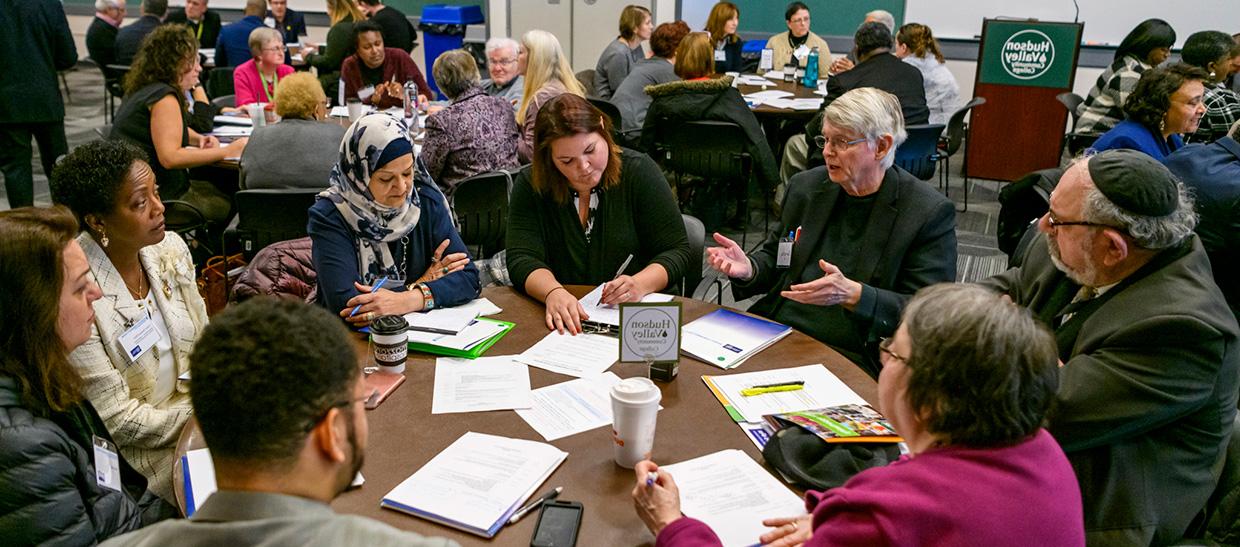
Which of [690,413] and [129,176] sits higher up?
[129,176]

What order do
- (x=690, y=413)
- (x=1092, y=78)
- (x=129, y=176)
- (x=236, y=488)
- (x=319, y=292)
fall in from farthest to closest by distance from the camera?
(x=1092, y=78), (x=319, y=292), (x=129, y=176), (x=690, y=413), (x=236, y=488)

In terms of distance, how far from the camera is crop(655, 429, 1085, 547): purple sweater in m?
1.21

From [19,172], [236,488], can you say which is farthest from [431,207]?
[19,172]

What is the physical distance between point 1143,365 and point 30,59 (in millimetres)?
6268

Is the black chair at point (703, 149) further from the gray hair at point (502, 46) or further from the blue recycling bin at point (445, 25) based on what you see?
the blue recycling bin at point (445, 25)

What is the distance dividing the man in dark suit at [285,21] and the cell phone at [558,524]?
8.39 meters

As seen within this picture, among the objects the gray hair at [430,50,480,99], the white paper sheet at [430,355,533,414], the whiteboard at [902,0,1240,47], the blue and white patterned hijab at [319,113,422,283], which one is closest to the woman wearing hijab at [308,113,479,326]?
the blue and white patterned hijab at [319,113,422,283]

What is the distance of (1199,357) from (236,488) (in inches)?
69.8

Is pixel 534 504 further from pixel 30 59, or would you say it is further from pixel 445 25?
pixel 445 25

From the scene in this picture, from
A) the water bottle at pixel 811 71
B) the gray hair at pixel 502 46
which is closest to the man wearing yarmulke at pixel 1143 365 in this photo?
the gray hair at pixel 502 46

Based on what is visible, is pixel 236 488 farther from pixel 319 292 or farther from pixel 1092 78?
pixel 1092 78

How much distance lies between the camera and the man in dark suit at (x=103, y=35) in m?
8.18

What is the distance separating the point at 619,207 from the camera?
9.70ft

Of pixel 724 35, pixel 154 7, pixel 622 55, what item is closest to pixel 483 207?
pixel 622 55
